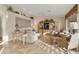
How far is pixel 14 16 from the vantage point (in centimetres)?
320

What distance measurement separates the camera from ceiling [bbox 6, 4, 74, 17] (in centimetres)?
314

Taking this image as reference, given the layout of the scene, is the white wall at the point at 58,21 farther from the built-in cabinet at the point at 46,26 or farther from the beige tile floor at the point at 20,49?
the beige tile floor at the point at 20,49

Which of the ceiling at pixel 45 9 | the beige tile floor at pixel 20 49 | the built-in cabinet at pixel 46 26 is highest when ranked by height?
the ceiling at pixel 45 9

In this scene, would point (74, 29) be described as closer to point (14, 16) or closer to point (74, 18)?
point (74, 18)

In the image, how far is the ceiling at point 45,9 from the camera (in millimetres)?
3145

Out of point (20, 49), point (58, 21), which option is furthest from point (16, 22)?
point (58, 21)

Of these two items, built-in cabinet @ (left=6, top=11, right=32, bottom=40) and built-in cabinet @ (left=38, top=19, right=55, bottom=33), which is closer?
built-in cabinet @ (left=6, top=11, right=32, bottom=40)

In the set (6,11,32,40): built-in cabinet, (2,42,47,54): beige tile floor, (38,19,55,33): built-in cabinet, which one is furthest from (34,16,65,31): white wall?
(2,42,47,54): beige tile floor

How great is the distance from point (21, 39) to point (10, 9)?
0.72 metres

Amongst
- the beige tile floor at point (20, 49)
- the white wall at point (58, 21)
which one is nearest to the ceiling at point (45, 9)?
the white wall at point (58, 21)

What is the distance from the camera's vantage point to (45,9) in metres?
3.21

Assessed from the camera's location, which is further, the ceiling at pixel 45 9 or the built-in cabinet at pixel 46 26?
the built-in cabinet at pixel 46 26

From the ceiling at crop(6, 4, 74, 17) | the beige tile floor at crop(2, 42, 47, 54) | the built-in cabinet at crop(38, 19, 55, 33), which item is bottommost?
the beige tile floor at crop(2, 42, 47, 54)

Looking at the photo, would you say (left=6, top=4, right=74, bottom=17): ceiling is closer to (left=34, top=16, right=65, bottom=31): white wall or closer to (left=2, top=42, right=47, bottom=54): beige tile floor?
(left=34, top=16, right=65, bottom=31): white wall
